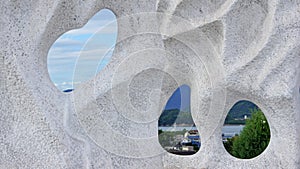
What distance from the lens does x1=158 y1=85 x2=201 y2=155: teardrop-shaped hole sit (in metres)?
3.19

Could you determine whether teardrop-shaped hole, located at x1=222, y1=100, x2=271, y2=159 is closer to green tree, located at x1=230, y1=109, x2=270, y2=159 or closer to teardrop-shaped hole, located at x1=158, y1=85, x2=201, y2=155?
green tree, located at x1=230, y1=109, x2=270, y2=159

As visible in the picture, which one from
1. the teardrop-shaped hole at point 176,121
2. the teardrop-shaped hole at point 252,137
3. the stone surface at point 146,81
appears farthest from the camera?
the teardrop-shaped hole at point 252,137

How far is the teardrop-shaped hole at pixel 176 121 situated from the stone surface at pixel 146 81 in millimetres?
67

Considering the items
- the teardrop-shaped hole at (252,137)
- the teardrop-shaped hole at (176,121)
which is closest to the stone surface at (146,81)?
the teardrop-shaped hole at (176,121)

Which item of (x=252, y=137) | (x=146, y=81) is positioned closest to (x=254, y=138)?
(x=252, y=137)

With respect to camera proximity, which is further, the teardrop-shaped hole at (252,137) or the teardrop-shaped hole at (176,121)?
the teardrop-shaped hole at (252,137)

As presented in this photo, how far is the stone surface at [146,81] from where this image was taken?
9.67 ft

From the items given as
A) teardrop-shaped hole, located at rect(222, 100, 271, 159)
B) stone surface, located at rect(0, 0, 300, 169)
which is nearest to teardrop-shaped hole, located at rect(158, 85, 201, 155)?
stone surface, located at rect(0, 0, 300, 169)

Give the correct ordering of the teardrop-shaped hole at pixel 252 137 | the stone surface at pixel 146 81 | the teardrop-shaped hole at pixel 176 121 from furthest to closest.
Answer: the teardrop-shaped hole at pixel 252 137 < the teardrop-shaped hole at pixel 176 121 < the stone surface at pixel 146 81

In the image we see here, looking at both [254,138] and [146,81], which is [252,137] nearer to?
[254,138]

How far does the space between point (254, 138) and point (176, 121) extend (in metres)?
1.44

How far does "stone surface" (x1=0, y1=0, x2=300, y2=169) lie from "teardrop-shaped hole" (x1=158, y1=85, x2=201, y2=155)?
0.07 m

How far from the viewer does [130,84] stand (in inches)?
124

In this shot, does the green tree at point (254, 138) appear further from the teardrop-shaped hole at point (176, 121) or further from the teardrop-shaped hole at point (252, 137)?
the teardrop-shaped hole at point (176, 121)
